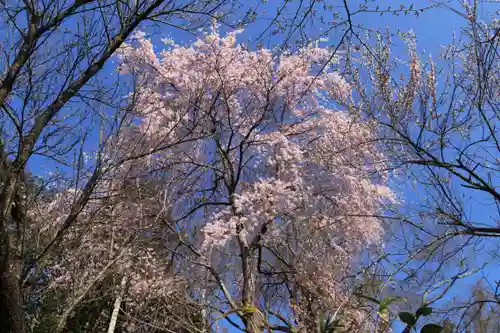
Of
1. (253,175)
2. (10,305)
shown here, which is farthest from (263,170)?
(10,305)

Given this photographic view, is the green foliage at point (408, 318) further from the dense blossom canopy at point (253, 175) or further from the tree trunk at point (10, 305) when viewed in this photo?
the dense blossom canopy at point (253, 175)

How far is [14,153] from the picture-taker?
4125mm

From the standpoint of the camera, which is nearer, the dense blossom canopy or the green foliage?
the green foliage

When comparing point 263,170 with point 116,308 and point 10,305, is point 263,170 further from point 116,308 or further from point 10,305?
point 10,305

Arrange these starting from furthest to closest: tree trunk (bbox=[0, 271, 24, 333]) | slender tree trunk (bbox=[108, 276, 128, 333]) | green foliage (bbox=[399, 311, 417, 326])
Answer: slender tree trunk (bbox=[108, 276, 128, 333]), tree trunk (bbox=[0, 271, 24, 333]), green foliage (bbox=[399, 311, 417, 326])

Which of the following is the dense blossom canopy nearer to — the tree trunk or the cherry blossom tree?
the cherry blossom tree

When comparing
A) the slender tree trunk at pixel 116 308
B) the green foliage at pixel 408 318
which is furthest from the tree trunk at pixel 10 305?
the slender tree trunk at pixel 116 308

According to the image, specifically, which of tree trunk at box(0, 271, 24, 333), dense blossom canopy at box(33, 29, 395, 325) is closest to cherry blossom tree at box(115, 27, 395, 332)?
dense blossom canopy at box(33, 29, 395, 325)

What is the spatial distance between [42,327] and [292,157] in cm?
540

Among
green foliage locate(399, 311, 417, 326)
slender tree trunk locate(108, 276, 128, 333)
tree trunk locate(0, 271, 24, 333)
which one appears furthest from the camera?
slender tree trunk locate(108, 276, 128, 333)

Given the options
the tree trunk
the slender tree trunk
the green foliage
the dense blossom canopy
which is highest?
the dense blossom canopy

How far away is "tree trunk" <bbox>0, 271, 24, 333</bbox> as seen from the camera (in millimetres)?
3357

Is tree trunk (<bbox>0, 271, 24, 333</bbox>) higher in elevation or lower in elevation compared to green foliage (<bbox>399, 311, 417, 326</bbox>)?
higher

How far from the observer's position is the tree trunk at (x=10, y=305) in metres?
3.36
